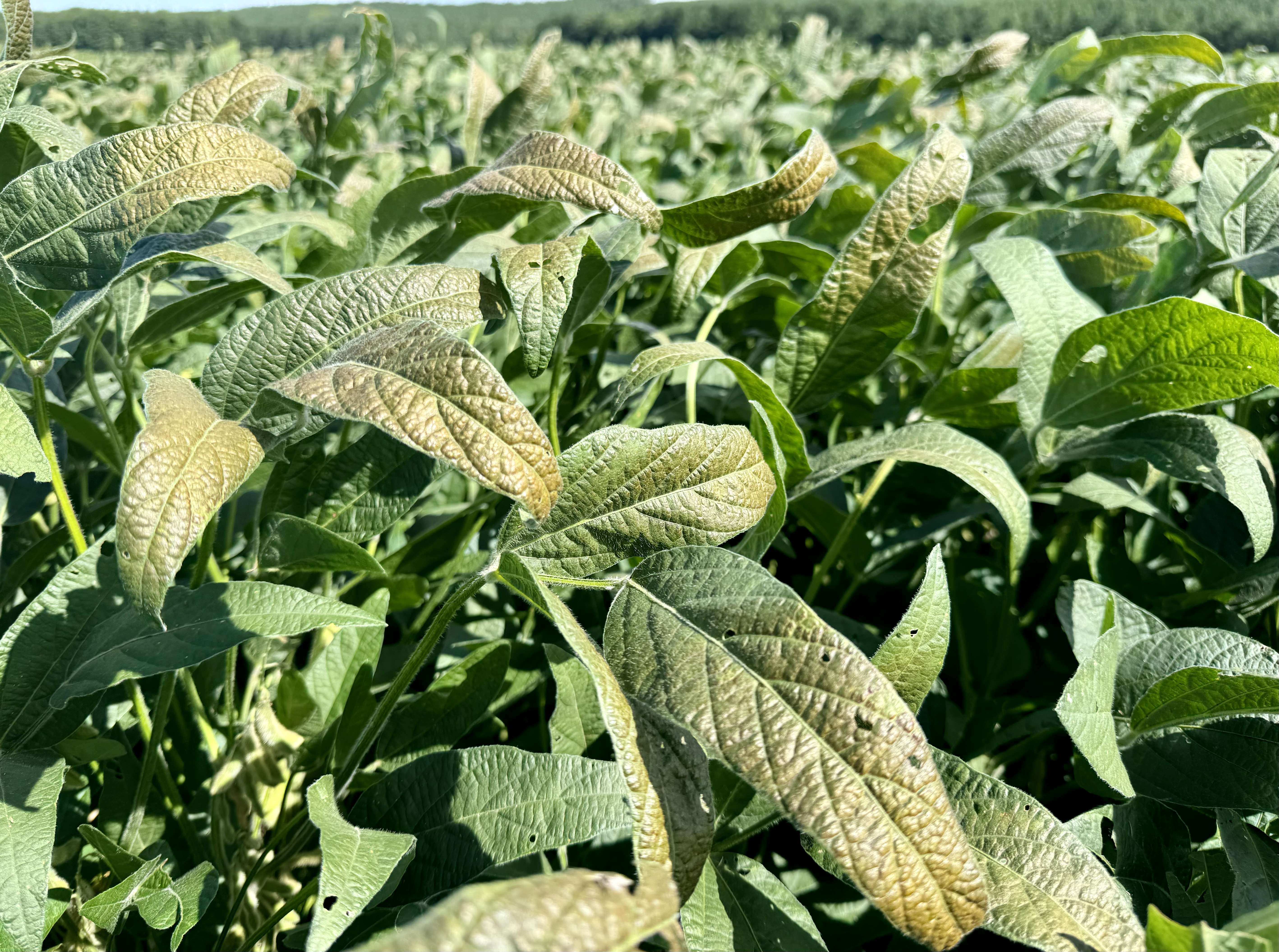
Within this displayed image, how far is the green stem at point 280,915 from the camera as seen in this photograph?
0.63 m

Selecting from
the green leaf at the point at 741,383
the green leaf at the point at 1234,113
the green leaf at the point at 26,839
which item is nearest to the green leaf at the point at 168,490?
the green leaf at the point at 26,839

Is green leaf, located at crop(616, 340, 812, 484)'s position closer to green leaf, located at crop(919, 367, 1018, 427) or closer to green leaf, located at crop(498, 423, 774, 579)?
green leaf, located at crop(498, 423, 774, 579)

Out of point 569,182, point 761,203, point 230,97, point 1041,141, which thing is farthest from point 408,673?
point 1041,141

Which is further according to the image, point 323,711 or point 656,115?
point 656,115

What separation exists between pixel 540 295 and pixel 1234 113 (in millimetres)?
1171

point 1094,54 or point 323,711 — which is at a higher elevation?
point 1094,54

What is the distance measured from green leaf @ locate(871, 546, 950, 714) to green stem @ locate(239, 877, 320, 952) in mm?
393

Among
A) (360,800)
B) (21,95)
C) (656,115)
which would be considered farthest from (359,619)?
(656,115)

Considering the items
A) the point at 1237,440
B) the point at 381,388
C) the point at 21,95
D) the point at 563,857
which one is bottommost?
the point at 563,857

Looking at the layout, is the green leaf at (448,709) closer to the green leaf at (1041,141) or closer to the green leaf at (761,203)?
the green leaf at (761,203)

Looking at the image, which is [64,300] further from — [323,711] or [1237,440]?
[1237,440]

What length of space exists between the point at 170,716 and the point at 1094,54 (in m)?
1.51

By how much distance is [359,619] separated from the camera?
588 mm

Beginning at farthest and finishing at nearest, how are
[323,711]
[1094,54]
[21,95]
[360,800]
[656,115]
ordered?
[656,115]
[1094,54]
[21,95]
[323,711]
[360,800]
